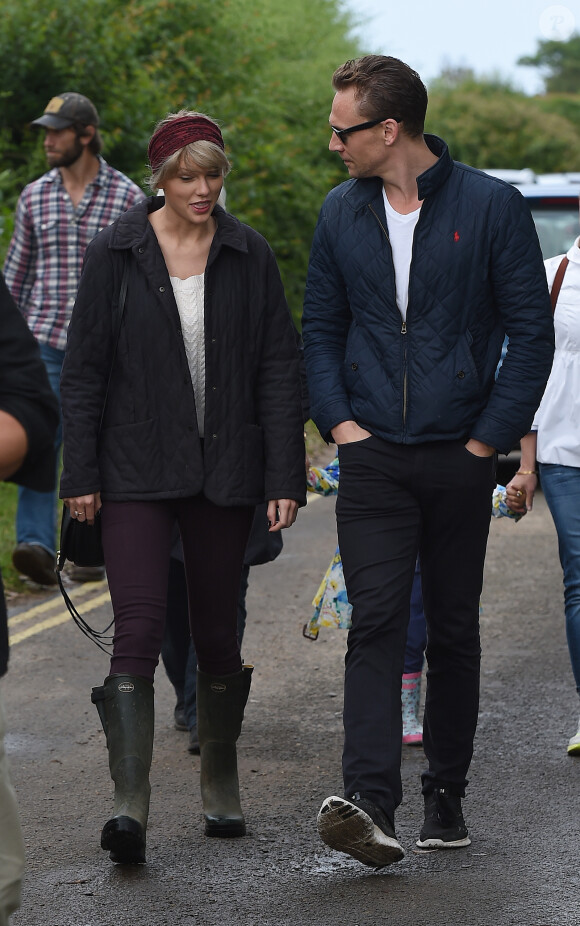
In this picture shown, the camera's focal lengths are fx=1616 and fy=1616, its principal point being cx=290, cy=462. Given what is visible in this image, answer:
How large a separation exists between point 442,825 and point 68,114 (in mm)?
4545

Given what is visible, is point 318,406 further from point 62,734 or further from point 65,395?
point 62,734

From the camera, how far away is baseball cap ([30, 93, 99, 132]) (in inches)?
310

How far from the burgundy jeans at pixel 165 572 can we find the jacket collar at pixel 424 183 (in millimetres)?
924

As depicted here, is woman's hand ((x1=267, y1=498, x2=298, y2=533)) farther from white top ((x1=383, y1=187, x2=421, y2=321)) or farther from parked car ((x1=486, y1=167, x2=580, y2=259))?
parked car ((x1=486, y1=167, x2=580, y2=259))

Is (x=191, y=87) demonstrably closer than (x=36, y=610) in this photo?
No

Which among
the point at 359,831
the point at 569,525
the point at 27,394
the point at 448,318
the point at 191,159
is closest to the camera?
the point at 27,394

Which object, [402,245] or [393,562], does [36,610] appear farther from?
[402,245]

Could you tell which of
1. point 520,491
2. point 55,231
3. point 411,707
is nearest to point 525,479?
point 520,491

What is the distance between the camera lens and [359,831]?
13.5ft

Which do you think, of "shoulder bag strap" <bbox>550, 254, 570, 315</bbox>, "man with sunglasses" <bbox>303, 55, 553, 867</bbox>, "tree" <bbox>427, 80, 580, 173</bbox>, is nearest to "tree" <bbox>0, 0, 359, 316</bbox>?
"shoulder bag strap" <bbox>550, 254, 570, 315</bbox>

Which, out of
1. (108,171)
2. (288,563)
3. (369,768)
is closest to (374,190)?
(369,768)

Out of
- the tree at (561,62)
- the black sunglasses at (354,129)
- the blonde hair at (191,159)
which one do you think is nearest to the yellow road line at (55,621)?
the blonde hair at (191,159)

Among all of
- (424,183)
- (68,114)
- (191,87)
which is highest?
(191,87)

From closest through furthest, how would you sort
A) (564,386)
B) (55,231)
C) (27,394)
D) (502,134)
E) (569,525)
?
(27,394)
(569,525)
(564,386)
(55,231)
(502,134)
